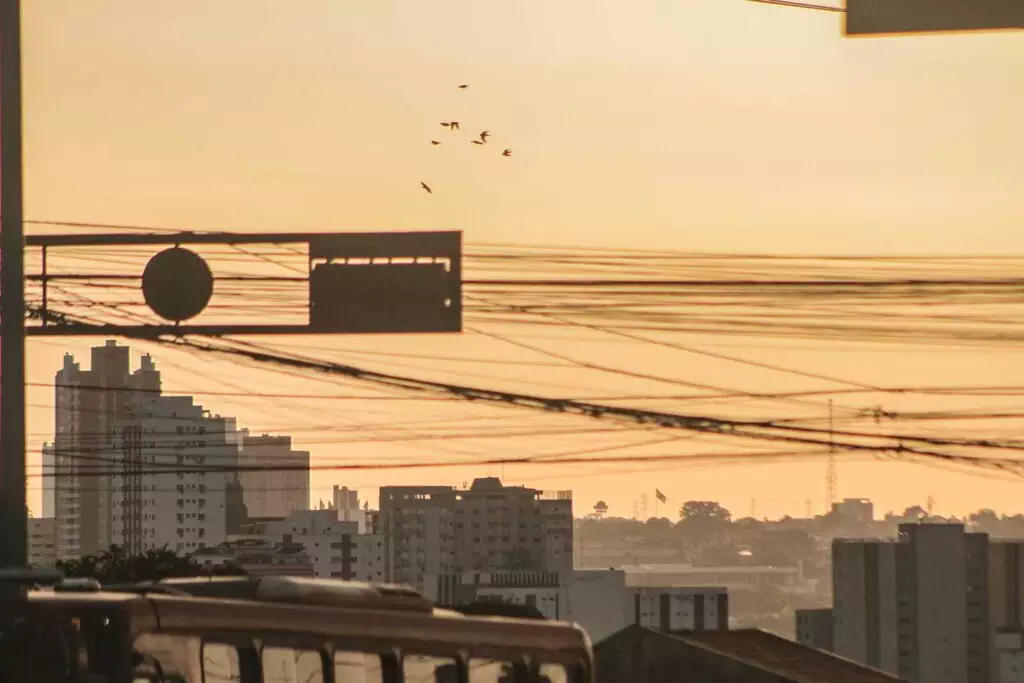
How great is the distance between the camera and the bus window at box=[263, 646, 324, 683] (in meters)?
14.1

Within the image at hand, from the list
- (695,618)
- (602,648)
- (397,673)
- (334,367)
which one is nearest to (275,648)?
(397,673)

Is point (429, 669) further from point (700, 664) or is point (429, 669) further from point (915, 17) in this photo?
point (700, 664)

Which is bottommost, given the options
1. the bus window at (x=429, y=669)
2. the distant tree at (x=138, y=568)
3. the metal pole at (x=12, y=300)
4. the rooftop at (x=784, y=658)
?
the rooftop at (x=784, y=658)

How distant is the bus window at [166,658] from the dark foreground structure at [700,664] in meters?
27.4

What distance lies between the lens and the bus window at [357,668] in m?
14.9

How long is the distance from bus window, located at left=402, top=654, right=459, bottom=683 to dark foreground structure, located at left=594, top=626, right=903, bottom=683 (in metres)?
23.8

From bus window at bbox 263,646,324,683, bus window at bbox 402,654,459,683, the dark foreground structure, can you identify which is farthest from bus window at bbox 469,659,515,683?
the dark foreground structure

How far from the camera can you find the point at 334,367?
1991 centimetres

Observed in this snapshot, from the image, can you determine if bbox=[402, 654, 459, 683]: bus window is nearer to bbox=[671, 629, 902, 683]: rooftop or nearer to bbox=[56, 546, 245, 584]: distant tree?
bbox=[56, 546, 245, 584]: distant tree

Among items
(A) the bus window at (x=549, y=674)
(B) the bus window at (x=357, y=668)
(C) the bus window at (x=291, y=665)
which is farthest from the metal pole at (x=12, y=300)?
(A) the bus window at (x=549, y=674)

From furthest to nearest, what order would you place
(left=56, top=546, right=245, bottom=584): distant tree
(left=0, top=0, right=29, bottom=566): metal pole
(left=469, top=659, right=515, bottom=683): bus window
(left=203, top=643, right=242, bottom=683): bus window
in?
(left=56, top=546, right=245, bottom=584): distant tree < (left=469, top=659, right=515, bottom=683): bus window < (left=0, top=0, right=29, bottom=566): metal pole < (left=203, top=643, right=242, bottom=683): bus window

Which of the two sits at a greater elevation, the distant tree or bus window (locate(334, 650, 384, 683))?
bus window (locate(334, 650, 384, 683))

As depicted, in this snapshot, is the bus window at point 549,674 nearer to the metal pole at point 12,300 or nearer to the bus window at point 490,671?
the bus window at point 490,671

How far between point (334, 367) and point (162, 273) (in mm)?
3037
